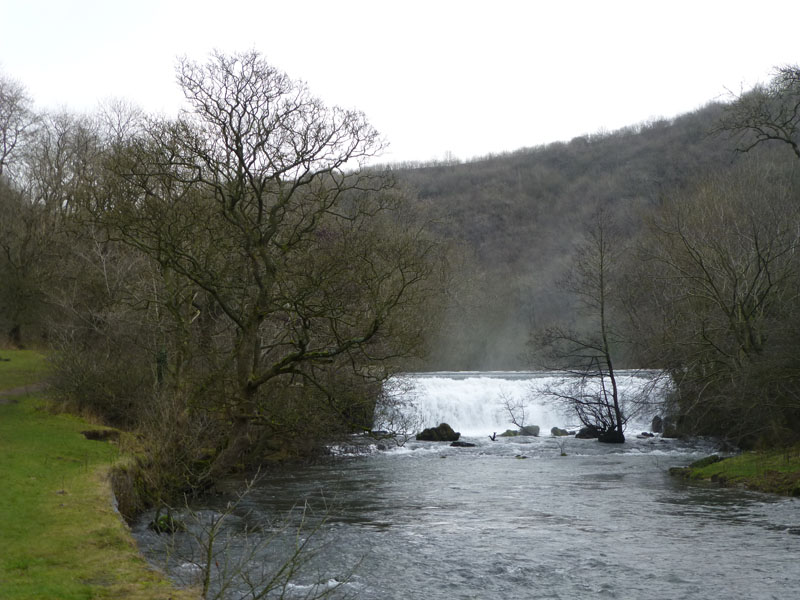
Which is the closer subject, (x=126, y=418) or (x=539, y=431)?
(x=126, y=418)

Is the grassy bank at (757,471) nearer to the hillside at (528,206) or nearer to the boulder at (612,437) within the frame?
the boulder at (612,437)

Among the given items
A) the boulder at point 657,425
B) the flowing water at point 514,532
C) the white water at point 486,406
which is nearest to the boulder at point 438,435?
the white water at point 486,406

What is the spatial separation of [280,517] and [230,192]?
734cm

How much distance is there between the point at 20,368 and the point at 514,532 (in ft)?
76.3

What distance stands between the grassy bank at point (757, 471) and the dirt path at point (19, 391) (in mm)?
17967

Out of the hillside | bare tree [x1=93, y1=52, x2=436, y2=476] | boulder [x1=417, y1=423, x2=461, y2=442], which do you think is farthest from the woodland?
the hillside

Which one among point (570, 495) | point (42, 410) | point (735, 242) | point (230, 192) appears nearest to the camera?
point (570, 495)

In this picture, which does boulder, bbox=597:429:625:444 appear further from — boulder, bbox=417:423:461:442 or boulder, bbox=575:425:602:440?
boulder, bbox=417:423:461:442

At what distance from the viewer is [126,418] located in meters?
20.5

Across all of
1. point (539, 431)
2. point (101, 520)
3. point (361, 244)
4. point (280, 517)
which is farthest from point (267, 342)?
point (539, 431)

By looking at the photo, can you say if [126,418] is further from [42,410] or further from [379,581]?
[379,581]

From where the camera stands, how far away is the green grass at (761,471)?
15.2m

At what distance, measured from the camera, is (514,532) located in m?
12.1

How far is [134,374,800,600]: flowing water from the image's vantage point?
360 inches
